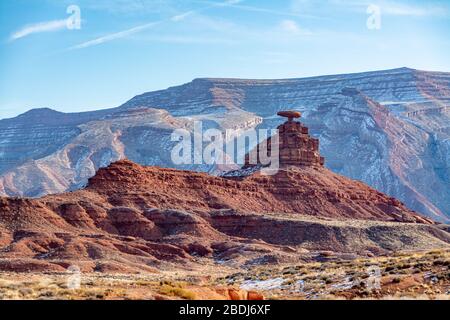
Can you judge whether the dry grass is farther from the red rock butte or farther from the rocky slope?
the red rock butte

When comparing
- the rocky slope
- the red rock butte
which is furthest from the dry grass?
the red rock butte

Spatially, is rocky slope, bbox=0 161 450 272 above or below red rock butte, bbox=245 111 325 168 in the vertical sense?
below

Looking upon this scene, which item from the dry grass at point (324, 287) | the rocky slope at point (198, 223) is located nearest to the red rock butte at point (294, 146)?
the rocky slope at point (198, 223)

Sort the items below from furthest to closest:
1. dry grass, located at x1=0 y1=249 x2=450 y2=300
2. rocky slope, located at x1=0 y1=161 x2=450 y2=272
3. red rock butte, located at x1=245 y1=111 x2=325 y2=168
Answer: red rock butte, located at x1=245 y1=111 x2=325 y2=168
rocky slope, located at x1=0 y1=161 x2=450 y2=272
dry grass, located at x1=0 y1=249 x2=450 y2=300

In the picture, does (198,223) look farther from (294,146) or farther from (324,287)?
(324,287)

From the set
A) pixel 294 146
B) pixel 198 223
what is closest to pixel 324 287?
pixel 198 223

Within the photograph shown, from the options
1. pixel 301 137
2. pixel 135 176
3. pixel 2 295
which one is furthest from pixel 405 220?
pixel 2 295

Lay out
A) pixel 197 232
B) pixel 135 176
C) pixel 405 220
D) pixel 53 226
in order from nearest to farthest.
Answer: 1. pixel 53 226
2. pixel 197 232
3. pixel 135 176
4. pixel 405 220

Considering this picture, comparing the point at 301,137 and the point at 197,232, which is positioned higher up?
the point at 301,137

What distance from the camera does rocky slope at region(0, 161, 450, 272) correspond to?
79.6m

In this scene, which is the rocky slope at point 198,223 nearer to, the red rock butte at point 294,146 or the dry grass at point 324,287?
the red rock butte at point 294,146
